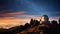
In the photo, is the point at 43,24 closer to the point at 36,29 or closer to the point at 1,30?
the point at 36,29

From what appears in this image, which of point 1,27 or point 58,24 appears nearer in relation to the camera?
point 1,27

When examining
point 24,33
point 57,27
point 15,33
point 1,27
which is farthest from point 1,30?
point 57,27

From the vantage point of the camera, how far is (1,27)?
781cm

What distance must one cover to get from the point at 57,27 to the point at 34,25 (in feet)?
6.15

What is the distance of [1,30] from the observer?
782 centimetres

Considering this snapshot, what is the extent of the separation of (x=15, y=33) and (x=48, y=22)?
250 centimetres

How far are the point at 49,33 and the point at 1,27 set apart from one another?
320 centimetres

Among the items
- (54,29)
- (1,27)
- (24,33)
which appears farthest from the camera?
(24,33)

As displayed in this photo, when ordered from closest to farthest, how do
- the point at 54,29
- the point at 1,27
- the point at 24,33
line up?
the point at 1,27 → the point at 54,29 → the point at 24,33

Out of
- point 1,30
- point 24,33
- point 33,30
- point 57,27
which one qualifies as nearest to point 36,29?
point 33,30

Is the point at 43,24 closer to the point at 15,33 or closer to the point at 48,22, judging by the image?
the point at 48,22

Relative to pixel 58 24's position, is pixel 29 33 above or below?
below

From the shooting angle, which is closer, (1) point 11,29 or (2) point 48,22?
(1) point 11,29

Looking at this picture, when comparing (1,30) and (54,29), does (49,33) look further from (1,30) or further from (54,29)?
(1,30)
